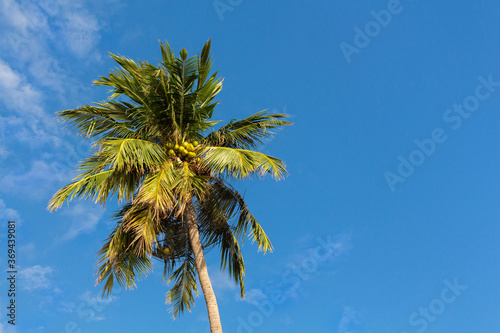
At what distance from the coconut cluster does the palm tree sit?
0.02 meters

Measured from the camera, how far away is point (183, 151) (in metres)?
11.7

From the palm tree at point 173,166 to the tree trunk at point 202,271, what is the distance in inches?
0.9

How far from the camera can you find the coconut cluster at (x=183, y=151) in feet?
38.4

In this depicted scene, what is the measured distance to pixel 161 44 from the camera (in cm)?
1205

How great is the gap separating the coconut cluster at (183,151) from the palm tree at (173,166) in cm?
2

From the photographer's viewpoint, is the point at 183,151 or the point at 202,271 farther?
the point at 183,151

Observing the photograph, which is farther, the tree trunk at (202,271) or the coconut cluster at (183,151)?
the coconut cluster at (183,151)

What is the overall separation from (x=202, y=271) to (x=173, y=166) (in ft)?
8.53

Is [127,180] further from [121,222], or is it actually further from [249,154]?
[249,154]

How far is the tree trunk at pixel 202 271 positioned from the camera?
34.6 feet

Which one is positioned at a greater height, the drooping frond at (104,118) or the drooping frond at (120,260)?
the drooping frond at (104,118)

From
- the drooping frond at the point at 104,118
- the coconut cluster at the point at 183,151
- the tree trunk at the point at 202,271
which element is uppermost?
the drooping frond at the point at 104,118

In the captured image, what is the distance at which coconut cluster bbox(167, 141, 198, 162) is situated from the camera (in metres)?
11.7

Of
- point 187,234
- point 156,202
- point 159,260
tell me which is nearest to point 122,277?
point 159,260
